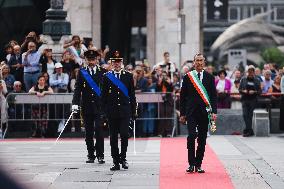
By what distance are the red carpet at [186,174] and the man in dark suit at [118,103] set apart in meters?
0.71

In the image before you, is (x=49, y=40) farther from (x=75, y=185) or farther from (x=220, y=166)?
(x=75, y=185)

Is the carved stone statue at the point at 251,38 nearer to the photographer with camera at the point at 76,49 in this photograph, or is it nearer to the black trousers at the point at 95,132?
the photographer with camera at the point at 76,49

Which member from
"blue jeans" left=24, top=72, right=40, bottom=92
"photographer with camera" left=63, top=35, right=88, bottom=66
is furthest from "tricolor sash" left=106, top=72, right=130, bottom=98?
"blue jeans" left=24, top=72, right=40, bottom=92

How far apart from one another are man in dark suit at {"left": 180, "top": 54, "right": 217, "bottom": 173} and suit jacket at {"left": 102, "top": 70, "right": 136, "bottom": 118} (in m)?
0.84

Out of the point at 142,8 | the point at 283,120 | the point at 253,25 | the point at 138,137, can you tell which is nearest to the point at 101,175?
the point at 138,137

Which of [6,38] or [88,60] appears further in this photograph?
[6,38]

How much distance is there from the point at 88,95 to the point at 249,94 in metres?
9.03

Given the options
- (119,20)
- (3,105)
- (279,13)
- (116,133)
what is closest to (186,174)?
(116,133)

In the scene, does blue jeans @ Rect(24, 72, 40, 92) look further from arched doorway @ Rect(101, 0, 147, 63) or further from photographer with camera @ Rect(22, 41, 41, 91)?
arched doorway @ Rect(101, 0, 147, 63)

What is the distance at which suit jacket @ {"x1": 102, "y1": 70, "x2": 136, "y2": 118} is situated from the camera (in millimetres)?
12094

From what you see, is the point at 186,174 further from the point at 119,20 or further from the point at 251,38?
the point at 251,38

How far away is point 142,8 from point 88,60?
29.3 m

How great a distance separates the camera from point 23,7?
35.8 meters

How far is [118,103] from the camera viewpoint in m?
12.1
